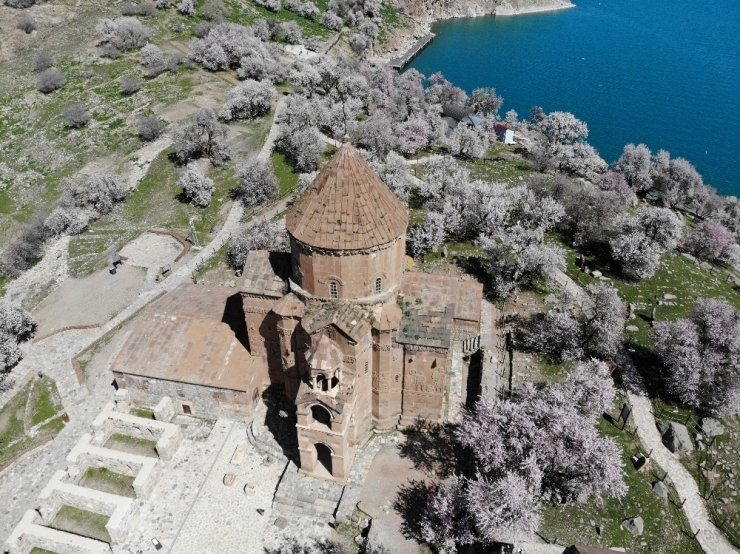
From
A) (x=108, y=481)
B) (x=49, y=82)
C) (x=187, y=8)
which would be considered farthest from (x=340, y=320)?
(x=187, y=8)

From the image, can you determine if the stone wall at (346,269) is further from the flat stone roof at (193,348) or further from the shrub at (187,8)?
the shrub at (187,8)

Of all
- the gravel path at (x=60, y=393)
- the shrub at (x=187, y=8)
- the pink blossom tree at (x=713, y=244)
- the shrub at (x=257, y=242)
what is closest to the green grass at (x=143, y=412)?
the gravel path at (x=60, y=393)

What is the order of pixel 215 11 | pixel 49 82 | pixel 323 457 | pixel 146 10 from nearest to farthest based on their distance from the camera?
pixel 323 457
pixel 49 82
pixel 146 10
pixel 215 11

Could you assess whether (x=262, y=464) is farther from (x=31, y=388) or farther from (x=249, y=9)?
(x=249, y=9)

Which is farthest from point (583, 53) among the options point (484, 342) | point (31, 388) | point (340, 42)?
point (31, 388)

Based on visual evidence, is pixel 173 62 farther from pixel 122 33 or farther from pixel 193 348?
pixel 193 348

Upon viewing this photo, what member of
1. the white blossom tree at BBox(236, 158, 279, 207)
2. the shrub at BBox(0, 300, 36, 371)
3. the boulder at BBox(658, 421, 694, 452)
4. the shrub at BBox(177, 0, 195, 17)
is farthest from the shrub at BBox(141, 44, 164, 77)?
the boulder at BBox(658, 421, 694, 452)
